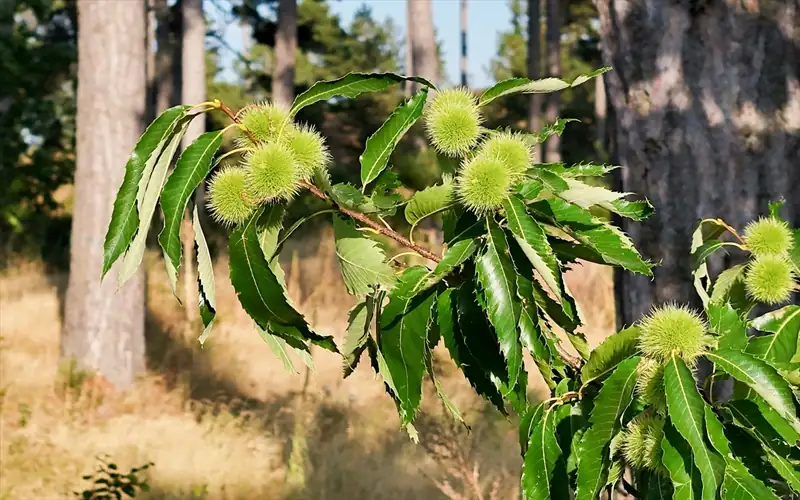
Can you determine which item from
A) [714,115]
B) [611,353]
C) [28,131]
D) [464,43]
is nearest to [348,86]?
[611,353]

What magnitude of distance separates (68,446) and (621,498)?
12.6ft

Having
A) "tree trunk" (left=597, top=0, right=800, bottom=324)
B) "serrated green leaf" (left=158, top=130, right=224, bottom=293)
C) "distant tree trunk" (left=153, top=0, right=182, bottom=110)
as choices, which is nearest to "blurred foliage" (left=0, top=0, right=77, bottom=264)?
"distant tree trunk" (left=153, top=0, right=182, bottom=110)

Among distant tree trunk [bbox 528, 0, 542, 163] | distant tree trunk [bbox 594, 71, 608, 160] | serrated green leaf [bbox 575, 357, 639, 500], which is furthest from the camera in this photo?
distant tree trunk [bbox 594, 71, 608, 160]

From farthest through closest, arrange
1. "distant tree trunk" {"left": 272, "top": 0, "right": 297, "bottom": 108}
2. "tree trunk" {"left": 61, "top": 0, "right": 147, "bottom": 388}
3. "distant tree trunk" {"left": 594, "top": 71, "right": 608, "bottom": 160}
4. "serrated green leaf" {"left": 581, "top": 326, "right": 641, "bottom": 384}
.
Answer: "distant tree trunk" {"left": 594, "top": 71, "right": 608, "bottom": 160} < "distant tree trunk" {"left": 272, "top": 0, "right": 297, "bottom": 108} < "tree trunk" {"left": 61, "top": 0, "right": 147, "bottom": 388} < "serrated green leaf" {"left": 581, "top": 326, "right": 641, "bottom": 384}

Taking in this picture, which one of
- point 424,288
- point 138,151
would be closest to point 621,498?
point 424,288

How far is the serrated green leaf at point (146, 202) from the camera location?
98 centimetres

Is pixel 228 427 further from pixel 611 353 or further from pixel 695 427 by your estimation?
pixel 695 427

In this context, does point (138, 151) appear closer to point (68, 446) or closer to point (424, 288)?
point (424, 288)

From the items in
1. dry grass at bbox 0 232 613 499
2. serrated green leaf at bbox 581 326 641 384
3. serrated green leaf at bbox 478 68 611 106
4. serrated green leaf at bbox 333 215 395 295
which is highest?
serrated green leaf at bbox 478 68 611 106

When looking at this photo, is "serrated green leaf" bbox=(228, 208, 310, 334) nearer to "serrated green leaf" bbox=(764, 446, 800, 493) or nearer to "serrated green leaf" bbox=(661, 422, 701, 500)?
"serrated green leaf" bbox=(661, 422, 701, 500)

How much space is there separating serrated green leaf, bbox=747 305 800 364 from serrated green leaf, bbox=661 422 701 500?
0.80ft

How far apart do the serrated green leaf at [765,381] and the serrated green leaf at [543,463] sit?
0.24 meters

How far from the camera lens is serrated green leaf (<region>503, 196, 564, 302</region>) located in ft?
3.03

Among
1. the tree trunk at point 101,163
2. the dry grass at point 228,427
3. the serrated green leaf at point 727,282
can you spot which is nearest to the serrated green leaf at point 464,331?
the serrated green leaf at point 727,282
